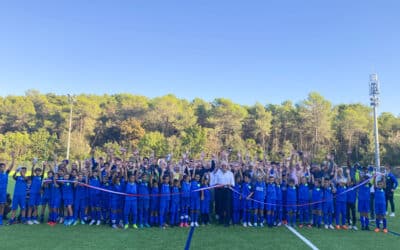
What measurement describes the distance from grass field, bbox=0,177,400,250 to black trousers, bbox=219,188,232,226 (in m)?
0.45

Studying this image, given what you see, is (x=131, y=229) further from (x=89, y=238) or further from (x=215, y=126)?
(x=215, y=126)

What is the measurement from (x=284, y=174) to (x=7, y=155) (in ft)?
160

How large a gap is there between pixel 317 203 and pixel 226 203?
2957mm

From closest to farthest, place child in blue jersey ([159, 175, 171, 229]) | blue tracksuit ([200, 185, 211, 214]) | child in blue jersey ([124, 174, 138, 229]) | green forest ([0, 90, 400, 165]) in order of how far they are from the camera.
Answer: child in blue jersey ([124, 174, 138, 229]) → child in blue jersey ([159, 175, 171, 229]) → blue tracksuit ([200, 185, 211, 214]) → green forest ([0, 90, 400, 165])

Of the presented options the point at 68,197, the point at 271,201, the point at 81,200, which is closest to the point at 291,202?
the point at 271,201

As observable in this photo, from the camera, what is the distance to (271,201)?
1044 cm

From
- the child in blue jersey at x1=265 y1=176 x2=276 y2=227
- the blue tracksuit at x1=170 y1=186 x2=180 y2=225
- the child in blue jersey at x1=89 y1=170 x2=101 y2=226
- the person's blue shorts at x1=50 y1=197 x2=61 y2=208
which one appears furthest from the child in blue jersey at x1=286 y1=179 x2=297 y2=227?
the person's blue shorts at x1=50 y1=197 x2=61 y2=208

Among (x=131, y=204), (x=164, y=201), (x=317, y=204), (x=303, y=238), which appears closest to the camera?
(x=303, y=238)

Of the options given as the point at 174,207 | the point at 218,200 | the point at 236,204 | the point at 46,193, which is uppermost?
the point at 46,193

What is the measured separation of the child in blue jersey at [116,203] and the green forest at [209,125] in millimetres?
40124

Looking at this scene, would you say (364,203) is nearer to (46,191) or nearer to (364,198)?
(364,198)

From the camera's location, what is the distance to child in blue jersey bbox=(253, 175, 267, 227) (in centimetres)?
1041

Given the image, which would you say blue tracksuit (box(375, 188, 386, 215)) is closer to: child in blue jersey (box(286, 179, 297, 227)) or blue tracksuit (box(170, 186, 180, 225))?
child in blue jersey (box(286, 179, 297, 227))

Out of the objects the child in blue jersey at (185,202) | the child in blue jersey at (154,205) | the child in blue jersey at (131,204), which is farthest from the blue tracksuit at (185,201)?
the child in blue jersey at (131,204)
